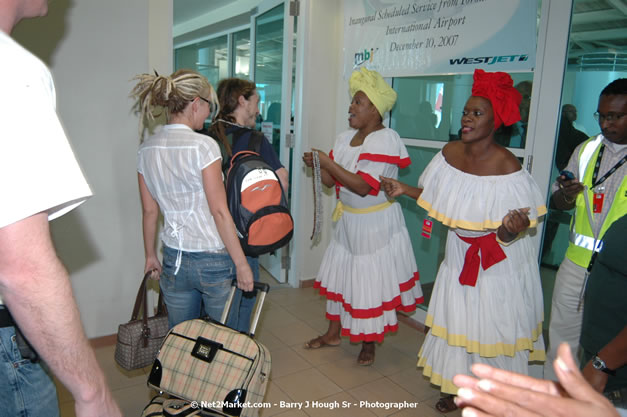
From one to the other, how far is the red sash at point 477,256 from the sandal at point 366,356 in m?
1.00

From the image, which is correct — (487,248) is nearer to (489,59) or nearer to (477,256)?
(477,256)

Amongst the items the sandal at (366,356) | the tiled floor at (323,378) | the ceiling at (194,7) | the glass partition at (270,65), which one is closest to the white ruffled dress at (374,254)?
the sandal at (366,356)

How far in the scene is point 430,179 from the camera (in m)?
2.28

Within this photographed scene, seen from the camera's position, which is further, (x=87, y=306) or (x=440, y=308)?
(x=87, y=306)

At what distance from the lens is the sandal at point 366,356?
291 centimetres

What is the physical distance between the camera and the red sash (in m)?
2.07

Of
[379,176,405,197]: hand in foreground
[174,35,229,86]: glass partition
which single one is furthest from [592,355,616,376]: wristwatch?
[174,35,229,86]: glass partition

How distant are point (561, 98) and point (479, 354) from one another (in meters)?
1.44

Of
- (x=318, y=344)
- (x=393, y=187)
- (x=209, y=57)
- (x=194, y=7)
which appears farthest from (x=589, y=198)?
(x=209, y=57)

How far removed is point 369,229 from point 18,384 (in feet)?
6.84

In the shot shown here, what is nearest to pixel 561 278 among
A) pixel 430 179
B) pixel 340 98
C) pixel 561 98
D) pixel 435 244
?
pixel 430 179

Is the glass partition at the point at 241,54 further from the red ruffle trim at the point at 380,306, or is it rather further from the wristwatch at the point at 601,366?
the wristwatch at the point at 601,366

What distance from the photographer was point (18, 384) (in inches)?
38.1

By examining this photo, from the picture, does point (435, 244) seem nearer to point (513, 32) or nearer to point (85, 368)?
point (513, 32)
